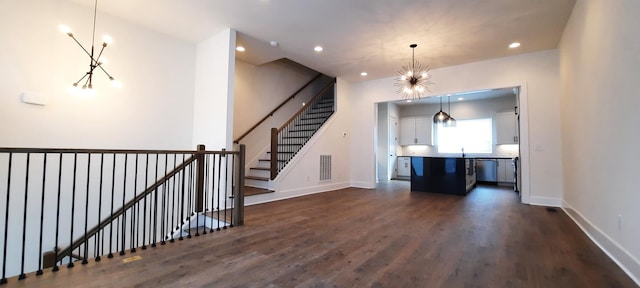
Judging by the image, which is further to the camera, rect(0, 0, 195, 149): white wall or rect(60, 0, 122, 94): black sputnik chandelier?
rect(60, 0, 122, 94): black sputnik chandelier

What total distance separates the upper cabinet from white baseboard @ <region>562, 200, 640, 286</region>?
644 centimetres

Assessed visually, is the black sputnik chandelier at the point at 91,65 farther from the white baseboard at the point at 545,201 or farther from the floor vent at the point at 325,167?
the white baseboard at the point at 545,201

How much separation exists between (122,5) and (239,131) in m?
3.09

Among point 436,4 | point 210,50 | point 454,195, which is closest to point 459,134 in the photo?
point 454,195

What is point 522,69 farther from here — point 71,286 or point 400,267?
point 71,286

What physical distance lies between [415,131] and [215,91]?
779 centimetres

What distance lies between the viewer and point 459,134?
981 cm

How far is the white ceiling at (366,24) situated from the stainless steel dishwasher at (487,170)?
4.56m

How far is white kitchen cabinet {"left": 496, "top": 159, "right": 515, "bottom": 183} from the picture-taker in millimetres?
8445

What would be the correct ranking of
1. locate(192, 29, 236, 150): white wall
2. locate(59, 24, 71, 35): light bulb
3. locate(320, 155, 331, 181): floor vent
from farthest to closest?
locate(320, 155, 331, 181): floor vent
locate(192, 29, 236, 150): white wall
locate(59, 24, 71, 35): light bulb

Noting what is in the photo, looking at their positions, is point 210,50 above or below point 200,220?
above

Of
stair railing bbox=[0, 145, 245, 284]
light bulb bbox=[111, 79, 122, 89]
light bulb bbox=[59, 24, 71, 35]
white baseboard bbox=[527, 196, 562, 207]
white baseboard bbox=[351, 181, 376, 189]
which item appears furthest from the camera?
white baseboard bbox=[351, 181, 376, 189]

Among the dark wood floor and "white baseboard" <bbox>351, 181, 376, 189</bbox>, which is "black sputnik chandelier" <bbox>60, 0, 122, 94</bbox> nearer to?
the dark wood floor

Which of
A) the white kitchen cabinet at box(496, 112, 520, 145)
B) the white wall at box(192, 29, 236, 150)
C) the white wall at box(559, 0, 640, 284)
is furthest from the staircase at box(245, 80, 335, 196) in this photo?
the white kitchen cabinet at box(496, 112, 520, 145)
